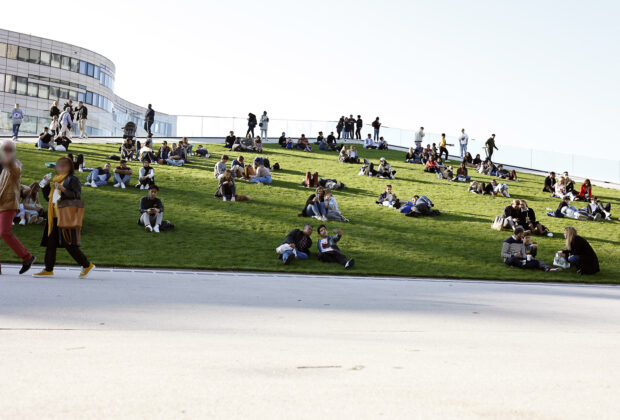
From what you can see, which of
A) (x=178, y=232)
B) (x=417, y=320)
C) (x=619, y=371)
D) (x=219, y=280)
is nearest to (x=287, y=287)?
(x=219, y=280)

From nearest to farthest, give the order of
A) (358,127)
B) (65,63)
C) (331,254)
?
1. (331,254)
2. (358,127)
3. (65,63)

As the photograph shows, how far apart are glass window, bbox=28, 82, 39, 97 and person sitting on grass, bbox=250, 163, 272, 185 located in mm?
59400

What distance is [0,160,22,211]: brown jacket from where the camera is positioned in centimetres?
907

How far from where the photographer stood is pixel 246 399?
3404 mm

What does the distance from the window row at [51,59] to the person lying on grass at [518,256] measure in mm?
73075

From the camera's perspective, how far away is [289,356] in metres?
4.57

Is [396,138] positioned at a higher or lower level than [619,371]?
higher

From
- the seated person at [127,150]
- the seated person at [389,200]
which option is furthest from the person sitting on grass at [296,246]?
the seated person at [127,150]

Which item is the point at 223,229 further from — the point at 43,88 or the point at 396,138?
the point at 43,88

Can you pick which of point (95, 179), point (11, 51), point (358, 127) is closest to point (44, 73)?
point (11, 51)

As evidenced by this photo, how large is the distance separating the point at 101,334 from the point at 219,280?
578 cm

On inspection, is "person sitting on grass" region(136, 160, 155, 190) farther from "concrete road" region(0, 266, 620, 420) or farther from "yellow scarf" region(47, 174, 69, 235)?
"concrete road" region(0, 266, 620, 420)

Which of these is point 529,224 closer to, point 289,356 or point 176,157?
point 289,356

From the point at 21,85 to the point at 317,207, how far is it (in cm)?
6642
